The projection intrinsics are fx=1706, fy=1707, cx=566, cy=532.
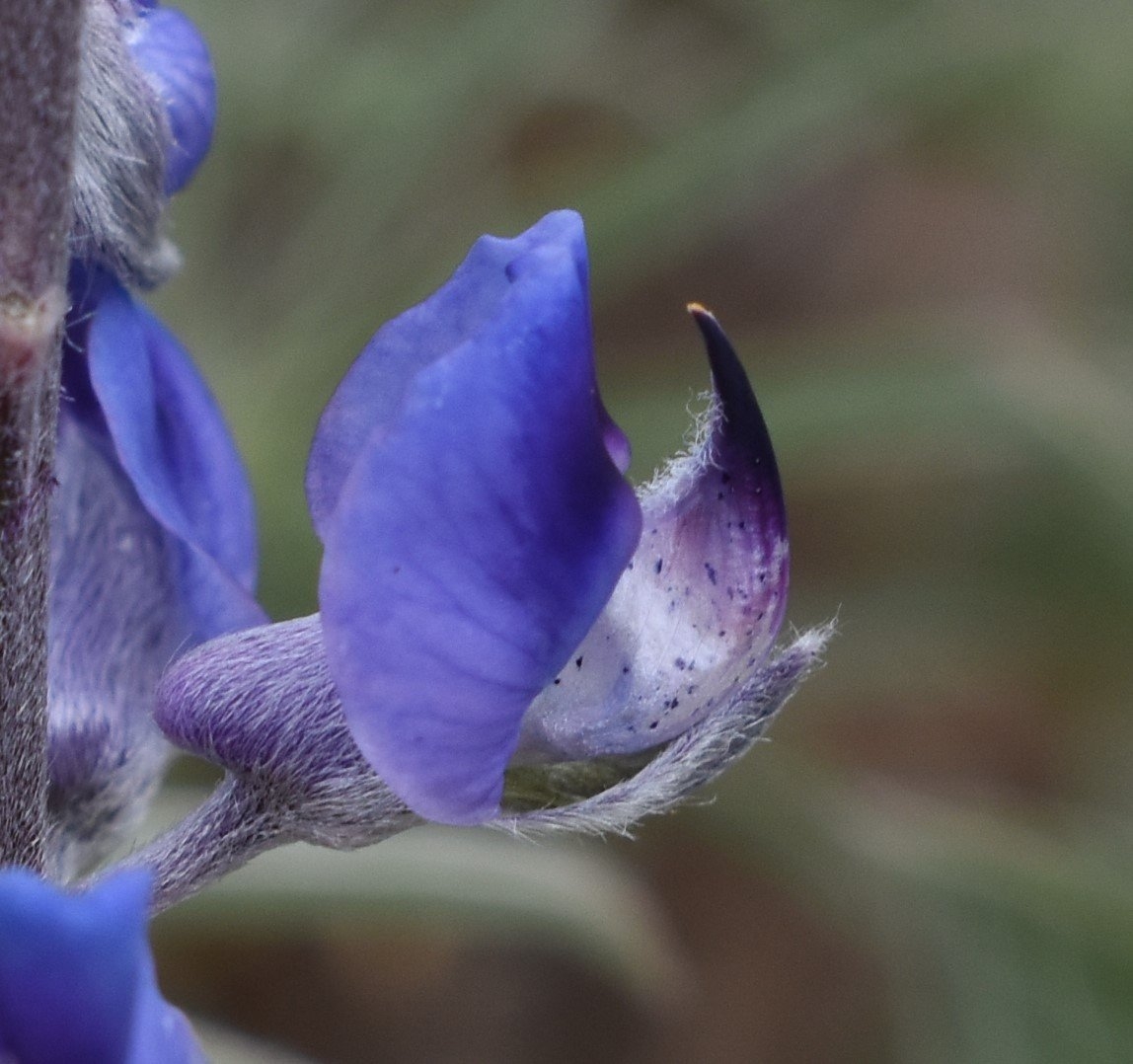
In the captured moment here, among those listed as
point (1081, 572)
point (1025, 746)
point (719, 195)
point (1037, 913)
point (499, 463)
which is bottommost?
point (1025, 746)

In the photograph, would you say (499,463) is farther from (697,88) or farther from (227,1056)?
(697,88)

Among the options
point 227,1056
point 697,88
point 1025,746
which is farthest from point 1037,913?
point 697,88

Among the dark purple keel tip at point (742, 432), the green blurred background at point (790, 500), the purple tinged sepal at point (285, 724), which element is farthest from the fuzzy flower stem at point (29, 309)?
the green blurred background at point (790, 500)

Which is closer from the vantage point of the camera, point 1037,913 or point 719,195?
point 1037,913

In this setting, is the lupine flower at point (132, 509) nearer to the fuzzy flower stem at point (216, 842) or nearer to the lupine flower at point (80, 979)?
the fuzzy flower stem at point (216, 842)

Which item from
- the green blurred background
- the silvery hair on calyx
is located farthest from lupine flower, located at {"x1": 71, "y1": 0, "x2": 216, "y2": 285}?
the green blurred background

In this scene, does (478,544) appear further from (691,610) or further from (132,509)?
(132,509)

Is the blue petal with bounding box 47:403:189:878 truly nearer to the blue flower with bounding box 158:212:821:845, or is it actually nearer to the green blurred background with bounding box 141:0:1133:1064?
the blue flower with bounding box 158:212:821:845

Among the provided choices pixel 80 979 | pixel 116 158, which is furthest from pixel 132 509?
pixel 80 979
